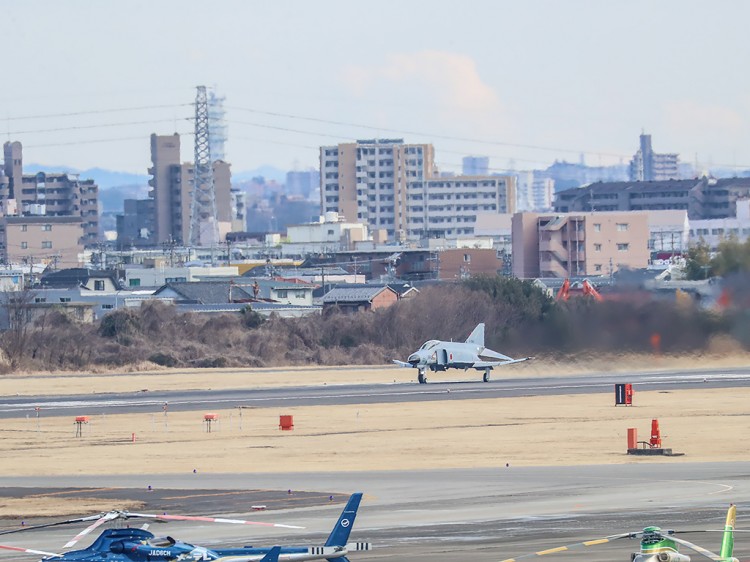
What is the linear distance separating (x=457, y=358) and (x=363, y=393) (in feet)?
34.0

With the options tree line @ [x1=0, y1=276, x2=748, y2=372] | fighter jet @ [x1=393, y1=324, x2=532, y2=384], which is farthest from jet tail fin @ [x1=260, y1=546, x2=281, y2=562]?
tree line @ [x1=0, y1=276, x2=748, y2=372]

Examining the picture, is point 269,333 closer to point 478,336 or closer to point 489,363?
point 478,336

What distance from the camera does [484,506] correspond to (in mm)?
35844

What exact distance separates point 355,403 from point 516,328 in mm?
21956

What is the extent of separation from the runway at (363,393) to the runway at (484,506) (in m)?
26.3

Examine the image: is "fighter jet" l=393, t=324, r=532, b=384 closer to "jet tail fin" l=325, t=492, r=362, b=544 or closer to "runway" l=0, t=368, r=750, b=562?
"runway" l=0, t=368, r=750, b=562

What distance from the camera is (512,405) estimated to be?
66750 mm

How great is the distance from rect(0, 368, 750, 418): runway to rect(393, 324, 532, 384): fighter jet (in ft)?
3.39

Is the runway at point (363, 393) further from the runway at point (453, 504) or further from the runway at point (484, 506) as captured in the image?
the runway at point (484, 506)

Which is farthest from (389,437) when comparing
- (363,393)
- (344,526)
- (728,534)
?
(728,534)

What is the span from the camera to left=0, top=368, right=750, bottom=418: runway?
70125mm

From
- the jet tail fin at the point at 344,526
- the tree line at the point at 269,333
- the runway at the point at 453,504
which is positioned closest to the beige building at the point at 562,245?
the tree line at the point at 269,333

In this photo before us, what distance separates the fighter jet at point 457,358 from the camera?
276ft

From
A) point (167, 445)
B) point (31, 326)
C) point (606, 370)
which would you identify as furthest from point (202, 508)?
point (31, 326)
